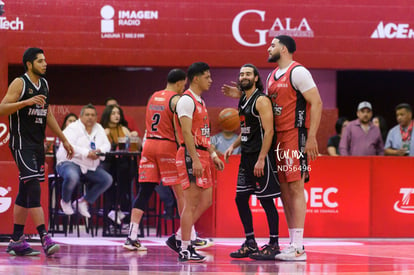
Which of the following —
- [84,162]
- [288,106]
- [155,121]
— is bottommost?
[84,162]

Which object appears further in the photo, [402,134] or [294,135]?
[402,134]

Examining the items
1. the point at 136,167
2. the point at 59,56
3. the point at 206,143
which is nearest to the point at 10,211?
the point at 136,167

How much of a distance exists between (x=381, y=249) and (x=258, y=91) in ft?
8.88

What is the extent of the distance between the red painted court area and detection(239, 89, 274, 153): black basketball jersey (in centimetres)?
115

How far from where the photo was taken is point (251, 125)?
782 cm

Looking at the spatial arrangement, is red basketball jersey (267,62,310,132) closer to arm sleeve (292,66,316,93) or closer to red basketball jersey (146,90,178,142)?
arm sleeve (292,66,316,93)

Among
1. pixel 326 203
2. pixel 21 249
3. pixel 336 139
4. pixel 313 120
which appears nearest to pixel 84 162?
pixel 21 249

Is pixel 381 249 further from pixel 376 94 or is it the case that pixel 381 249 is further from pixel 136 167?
pixel 376 94

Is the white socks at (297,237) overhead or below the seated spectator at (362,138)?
below

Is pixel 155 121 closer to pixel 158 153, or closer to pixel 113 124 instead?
pixel 158 153

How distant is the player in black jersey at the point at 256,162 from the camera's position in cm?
765

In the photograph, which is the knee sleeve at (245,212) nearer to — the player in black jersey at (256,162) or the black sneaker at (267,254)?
the player in black jersey at (256,162)

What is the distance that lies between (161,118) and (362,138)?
4.56m

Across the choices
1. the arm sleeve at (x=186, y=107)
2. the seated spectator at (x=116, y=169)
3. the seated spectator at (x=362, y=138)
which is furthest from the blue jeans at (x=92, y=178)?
the seated spectator at (x=362, y=138)
